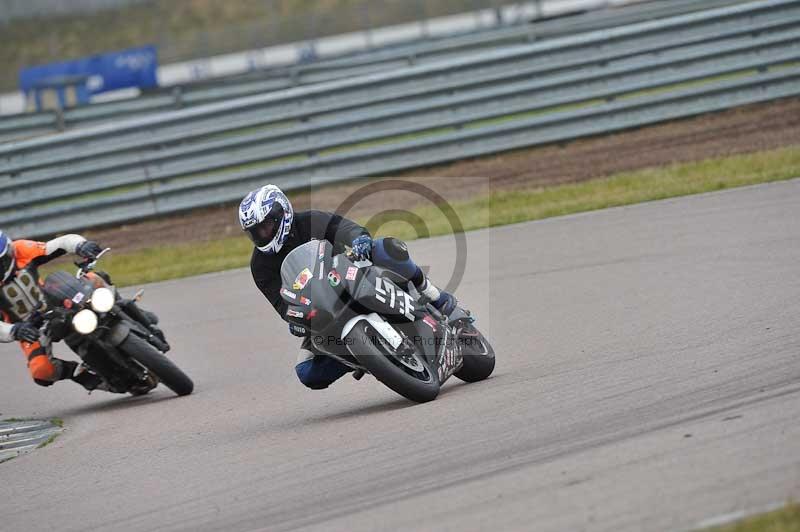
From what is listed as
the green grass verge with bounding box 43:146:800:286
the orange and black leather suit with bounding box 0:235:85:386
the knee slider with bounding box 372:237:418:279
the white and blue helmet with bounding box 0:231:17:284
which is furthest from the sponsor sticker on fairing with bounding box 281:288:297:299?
the green grass verge with bounding box 43:146:800:286

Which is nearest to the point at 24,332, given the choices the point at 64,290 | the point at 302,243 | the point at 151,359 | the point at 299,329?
the point at 64,290

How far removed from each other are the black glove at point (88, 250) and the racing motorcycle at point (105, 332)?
0.17 ft

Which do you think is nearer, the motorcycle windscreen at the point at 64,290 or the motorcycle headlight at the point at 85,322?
the motorcycle headlight at the point at 85,322

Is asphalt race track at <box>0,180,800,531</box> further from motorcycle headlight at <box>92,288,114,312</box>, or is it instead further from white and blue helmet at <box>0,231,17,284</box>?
white and blue helmet at <box>0,231,17,284</box>

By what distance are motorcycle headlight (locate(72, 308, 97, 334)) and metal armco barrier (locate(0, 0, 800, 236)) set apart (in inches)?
318

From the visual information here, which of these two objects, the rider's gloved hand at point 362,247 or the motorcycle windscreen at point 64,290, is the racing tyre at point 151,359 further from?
the rider's gloved hand at point 362,247

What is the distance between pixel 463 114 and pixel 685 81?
123 inches

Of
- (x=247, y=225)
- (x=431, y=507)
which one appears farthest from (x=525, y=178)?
(x=431, y=507)

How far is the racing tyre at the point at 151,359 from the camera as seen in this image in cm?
914

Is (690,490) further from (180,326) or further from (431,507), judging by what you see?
(180,326)

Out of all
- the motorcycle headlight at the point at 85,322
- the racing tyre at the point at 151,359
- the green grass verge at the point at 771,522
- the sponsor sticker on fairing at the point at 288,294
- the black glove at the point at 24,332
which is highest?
the green grass verge at the point at 771,522

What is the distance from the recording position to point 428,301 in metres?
7.71

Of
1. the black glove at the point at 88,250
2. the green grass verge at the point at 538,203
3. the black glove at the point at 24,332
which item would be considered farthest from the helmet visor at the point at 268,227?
the green grass verge at the point at 538,203

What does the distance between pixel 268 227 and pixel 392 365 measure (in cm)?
122
